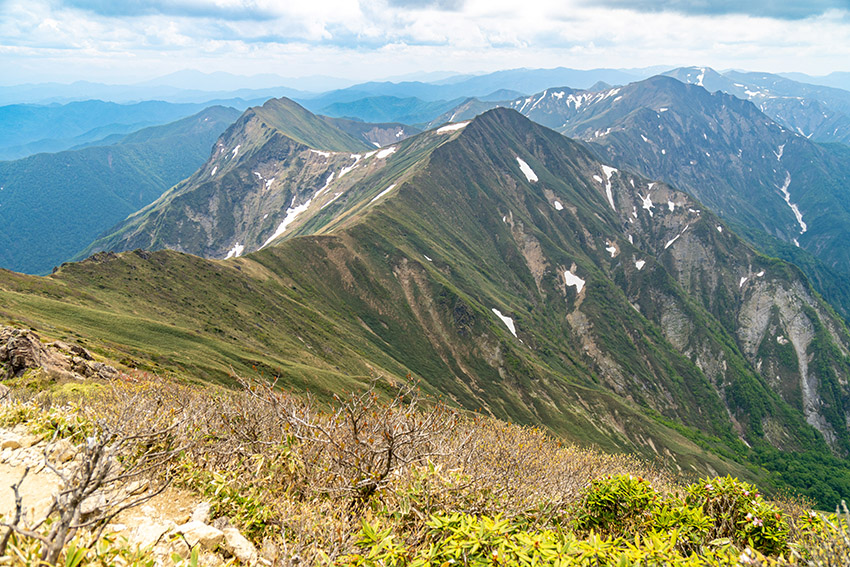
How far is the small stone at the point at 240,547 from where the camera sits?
345 inches

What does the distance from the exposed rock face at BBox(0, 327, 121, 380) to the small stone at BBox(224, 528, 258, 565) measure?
3606 cm

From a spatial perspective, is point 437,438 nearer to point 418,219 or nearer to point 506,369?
point 506,369

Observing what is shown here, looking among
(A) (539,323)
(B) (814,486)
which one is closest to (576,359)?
(A) (539,323)

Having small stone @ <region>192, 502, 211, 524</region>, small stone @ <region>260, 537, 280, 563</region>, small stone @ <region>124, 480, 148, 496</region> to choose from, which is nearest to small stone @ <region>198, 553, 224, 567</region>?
small stone @ <region>260, 537, 280, 563</region>

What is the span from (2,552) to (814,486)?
213 metres

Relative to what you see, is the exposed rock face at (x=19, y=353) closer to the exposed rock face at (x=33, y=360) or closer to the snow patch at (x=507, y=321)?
the exposed rock face at (x=33, y=360)

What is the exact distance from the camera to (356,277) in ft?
499

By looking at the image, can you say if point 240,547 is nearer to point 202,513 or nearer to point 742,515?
point 202,513

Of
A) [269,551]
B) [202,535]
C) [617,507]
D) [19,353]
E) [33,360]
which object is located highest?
[202,535]

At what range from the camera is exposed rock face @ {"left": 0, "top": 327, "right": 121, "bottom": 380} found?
115 feet

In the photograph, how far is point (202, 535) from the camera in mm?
9008

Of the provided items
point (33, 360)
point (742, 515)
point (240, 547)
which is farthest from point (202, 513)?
point (33, 360)

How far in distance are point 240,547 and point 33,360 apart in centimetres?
4086

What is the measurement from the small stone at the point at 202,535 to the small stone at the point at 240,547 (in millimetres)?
181
